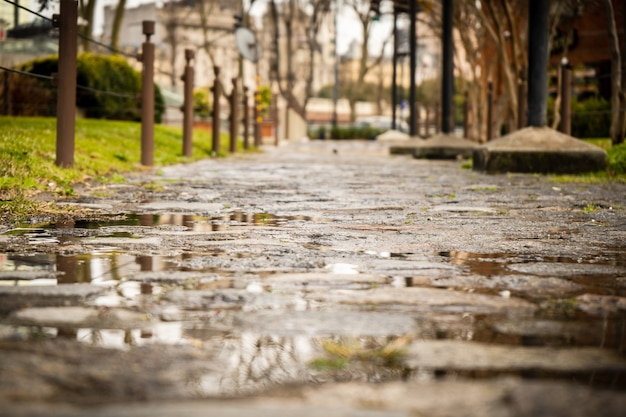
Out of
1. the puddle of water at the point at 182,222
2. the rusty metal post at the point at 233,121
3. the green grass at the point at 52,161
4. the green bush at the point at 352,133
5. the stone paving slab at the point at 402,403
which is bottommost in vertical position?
the stone paving slab at the point at 402,403

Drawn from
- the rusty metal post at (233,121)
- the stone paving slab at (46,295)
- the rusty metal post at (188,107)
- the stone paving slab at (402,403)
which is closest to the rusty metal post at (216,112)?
the rusty metal post at (233,121)

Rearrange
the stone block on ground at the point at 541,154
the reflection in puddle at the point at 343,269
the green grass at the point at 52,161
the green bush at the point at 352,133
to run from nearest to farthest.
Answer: the reflection in puddle at the point at 343,269, the green grass at the point at 52,161, the stone block on ground at the point at 541,154, the green bush at the point at 352,133

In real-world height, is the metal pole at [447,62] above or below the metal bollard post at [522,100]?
Result: above

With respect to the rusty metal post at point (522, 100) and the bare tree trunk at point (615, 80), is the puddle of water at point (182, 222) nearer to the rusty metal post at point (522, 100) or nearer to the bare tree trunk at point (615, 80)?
the bare tree trunk at point (615, 80)

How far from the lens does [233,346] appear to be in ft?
8.45

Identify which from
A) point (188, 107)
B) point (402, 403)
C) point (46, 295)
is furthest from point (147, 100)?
point (402, 403)

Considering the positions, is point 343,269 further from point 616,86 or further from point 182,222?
point 616,86

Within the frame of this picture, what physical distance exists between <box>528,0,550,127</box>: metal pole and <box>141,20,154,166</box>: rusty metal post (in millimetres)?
4804

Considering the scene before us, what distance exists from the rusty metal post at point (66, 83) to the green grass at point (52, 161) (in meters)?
0.18

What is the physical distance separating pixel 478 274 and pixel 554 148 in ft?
29.4

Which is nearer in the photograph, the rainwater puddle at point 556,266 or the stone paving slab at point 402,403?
the stone paving slab at point 402,403

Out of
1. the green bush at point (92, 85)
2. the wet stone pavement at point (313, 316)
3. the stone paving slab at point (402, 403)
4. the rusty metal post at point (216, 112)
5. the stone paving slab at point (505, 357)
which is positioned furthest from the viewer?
the green bush at point (92, 85)

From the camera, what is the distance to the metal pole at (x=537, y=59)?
1269cm

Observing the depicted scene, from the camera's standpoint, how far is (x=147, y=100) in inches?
523
